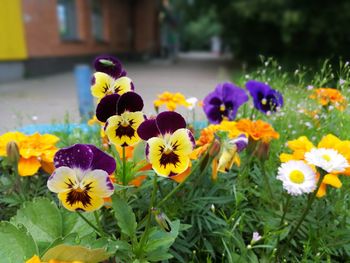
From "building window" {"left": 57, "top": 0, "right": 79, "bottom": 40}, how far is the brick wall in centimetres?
17

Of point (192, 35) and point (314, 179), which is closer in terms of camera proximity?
point (314, 179)

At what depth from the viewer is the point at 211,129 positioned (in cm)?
128

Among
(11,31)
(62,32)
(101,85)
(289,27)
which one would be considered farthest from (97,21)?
(101,85)

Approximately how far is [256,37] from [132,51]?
6.71 meters

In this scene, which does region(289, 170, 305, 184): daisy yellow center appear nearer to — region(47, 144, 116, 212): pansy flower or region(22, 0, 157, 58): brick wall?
region(47, 144, 116, 212): pansy flower

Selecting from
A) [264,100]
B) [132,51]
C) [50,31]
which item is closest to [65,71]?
[50,31]

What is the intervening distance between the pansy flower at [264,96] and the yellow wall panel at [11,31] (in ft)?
27.8

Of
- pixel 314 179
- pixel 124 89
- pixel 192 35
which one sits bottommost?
pixel 192 35

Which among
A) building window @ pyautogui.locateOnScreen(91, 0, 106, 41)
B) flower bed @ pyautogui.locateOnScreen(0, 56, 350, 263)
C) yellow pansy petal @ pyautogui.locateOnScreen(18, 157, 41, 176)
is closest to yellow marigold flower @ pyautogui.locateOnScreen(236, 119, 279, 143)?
flower bed @ pyautogui.locateOnScreen(0, 56, 350, 263)

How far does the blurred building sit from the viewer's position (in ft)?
29.9

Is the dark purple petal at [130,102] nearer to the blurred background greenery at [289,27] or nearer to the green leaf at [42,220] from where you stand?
the green leaf at [42,220]

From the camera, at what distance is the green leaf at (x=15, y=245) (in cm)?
92

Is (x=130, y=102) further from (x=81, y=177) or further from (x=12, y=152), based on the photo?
(x=12, y=152)

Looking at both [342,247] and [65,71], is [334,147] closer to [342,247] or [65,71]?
[342,247]
